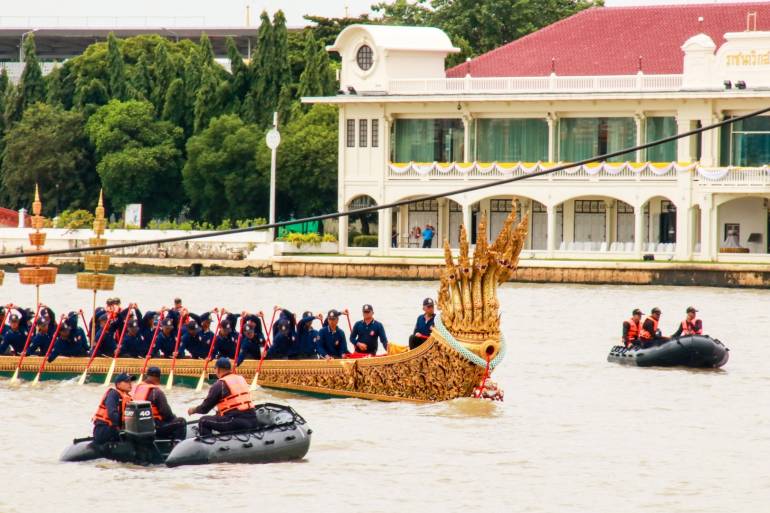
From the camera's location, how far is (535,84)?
214 ft

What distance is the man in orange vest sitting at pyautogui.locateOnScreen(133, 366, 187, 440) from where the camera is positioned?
23594mm

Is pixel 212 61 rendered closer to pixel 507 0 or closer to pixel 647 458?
pixel 507 0

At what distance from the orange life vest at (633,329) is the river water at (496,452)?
786mm

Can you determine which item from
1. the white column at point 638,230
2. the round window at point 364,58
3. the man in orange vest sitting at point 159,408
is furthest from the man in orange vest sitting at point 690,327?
the round window at point 364,58

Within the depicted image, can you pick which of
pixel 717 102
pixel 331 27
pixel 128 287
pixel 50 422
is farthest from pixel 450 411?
pixel 331 27

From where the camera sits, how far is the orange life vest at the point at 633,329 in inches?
1415

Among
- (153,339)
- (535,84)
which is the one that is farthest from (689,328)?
(535,84)

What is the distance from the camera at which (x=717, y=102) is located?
62.2m

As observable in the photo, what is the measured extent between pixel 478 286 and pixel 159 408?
A: 664 cm

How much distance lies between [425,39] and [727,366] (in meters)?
33.1

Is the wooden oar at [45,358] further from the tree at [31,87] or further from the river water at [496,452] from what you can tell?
the tree at [31,87]

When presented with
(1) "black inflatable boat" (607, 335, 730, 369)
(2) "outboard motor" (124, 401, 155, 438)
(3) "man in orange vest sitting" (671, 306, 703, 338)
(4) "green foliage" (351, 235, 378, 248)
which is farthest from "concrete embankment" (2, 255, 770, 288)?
(2) "outboard motor" (124, 401, 155, 438)

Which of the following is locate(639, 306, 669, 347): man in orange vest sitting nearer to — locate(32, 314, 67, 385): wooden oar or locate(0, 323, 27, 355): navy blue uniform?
locate(32, 314, 67, 385): wooden oar

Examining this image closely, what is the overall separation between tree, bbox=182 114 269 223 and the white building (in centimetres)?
429
